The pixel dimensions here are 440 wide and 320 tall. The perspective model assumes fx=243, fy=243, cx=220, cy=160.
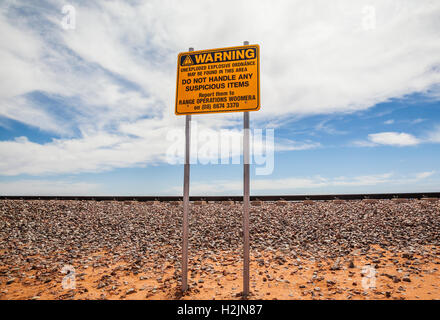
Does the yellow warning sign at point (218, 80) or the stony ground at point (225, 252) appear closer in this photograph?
the yellow warning sign at point (218, 80)

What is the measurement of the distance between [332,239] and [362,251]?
136cm

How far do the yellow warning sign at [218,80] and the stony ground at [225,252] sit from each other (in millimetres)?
4633

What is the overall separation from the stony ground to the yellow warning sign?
463 centimetres

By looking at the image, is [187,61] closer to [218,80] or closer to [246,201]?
[218,80]

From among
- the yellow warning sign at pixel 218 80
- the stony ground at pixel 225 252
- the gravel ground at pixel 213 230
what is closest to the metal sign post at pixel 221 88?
the yellow warning sign at pixel 218 80

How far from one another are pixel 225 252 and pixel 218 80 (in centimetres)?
623

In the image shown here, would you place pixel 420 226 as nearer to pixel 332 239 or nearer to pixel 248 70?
pixel 332 239

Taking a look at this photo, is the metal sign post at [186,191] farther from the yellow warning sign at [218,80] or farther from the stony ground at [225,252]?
the stony ground at [225,252]

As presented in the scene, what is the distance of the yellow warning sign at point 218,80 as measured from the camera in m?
5.82

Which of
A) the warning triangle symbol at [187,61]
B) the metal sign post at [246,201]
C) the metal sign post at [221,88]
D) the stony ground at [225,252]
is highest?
the warning triangle symbol at [187,61]

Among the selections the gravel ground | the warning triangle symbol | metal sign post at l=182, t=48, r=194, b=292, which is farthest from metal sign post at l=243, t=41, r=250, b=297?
the gravel ground

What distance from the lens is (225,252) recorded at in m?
9.08

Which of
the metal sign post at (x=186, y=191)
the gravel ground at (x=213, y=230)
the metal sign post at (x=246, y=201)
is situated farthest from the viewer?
the gravel ground at (x=213, y=230)
